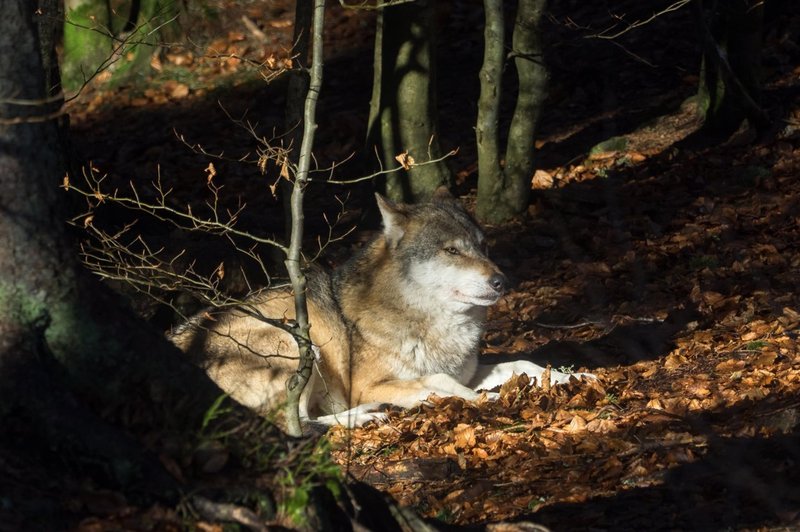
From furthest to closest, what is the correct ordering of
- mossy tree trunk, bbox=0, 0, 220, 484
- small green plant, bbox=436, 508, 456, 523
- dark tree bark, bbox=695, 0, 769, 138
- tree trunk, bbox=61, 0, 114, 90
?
tree trunk, bbox=61, 0, 114, 90, dark tree bark, bbox=695, 0, 769, 138, small green plant, bbox=436, 508, 456, 523, mossy tree trunk, bbox=0, 0, 220, 484

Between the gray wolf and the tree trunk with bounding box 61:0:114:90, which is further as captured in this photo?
the tree trunk with bounding box 61:0:114:90

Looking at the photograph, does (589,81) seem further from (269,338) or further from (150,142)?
(269,338)

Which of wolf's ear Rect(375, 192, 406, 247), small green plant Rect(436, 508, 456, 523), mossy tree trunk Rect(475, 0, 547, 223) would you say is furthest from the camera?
mossy tree trunk Rect(475, 0, 547, 223)

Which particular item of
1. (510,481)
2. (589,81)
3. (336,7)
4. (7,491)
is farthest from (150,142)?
A: (7,491)

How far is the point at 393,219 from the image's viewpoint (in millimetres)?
8867

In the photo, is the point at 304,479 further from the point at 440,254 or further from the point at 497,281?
the point at 440,254

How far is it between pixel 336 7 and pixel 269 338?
43.9 ft

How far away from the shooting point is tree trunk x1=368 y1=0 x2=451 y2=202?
12.6 m

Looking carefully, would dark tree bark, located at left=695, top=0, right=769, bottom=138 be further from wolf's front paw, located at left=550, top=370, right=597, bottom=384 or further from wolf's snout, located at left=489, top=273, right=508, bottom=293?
wolf's front paw, located at left=550, top=370, right=597, bottom=384

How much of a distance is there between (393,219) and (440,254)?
0.53 m

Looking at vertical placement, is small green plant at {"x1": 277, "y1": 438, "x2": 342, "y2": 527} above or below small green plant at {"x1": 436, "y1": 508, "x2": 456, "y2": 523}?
above

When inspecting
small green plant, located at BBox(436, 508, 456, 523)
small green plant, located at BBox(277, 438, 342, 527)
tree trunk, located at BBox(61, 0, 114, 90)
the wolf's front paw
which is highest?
tree trunk, located at BBox(61, 0, 114, 90)

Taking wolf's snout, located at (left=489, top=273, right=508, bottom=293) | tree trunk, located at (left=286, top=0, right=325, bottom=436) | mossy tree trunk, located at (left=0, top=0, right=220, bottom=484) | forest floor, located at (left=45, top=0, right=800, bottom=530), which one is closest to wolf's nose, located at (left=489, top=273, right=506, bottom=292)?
wolf's snout, located at (left=489, top=273, right=508, bottom=293)

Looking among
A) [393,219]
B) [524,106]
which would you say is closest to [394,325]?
[393,219]
